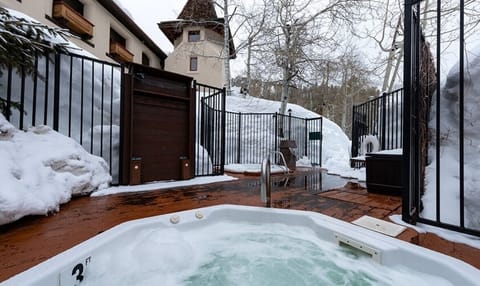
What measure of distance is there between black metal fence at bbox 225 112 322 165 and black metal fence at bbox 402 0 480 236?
215 inches

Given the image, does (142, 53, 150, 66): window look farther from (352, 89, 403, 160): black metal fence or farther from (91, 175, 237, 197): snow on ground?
(352, 89, 403, 160): black metal fence

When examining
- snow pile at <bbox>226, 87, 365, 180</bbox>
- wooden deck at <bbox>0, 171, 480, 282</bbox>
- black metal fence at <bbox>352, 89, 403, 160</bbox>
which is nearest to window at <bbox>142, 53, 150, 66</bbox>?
snow pile at <bbox>226, 87, 365, 180</bbox>

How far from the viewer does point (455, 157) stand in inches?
88.4

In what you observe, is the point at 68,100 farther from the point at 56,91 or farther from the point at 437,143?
the point at 437,143

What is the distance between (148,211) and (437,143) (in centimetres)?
258

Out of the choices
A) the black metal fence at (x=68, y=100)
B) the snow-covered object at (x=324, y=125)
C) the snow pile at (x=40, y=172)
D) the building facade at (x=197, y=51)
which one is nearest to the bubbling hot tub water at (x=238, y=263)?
the snow pile at (x=40, y=172)

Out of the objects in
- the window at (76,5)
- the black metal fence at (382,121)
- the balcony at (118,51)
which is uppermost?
the window at (76,5)

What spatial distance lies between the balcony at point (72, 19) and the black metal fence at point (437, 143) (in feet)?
34.2

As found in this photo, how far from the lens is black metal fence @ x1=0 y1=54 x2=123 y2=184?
277 cm

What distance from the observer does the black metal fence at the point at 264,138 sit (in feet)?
26.6

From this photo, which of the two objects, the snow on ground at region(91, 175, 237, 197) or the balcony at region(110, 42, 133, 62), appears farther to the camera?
the balcony at region(110, 42, 133, 62)

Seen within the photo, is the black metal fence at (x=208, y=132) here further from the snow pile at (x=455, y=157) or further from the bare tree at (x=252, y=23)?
the bare tree at (x=252, y=23)

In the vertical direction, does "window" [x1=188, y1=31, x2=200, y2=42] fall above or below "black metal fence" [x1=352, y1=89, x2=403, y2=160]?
above

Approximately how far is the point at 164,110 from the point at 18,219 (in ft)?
7.61
